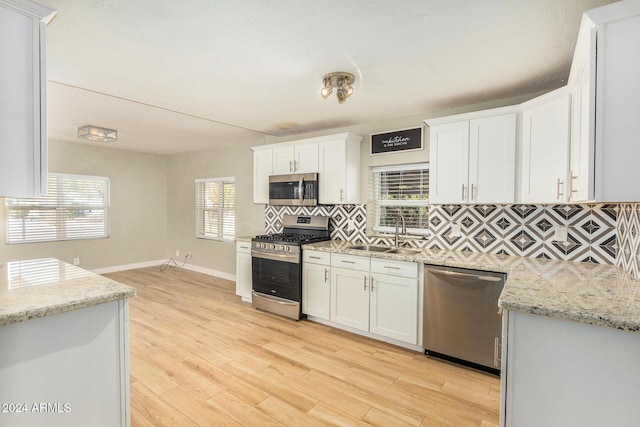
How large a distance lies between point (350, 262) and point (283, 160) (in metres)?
1.77

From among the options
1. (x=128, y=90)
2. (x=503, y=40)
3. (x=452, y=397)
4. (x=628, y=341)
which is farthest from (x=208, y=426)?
(x=503, y=40)

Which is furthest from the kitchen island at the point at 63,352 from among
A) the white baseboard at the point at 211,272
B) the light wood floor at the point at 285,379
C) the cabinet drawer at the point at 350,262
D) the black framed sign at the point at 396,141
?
the white baseboard at the point at 211,272

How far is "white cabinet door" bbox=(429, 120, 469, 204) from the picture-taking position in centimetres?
291

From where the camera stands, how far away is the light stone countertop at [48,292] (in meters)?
1.28

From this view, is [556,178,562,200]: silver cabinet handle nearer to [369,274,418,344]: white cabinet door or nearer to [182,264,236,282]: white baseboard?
[369,274,418,344]: white cabinet door

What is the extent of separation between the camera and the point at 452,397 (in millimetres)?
2283

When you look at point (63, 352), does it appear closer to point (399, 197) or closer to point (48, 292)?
point (48, 292)

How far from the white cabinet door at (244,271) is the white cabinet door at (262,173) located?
28.2 inches

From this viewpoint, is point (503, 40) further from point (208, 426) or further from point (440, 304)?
point (208, 426)

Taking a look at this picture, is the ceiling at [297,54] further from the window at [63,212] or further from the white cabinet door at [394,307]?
the window at [63,212]

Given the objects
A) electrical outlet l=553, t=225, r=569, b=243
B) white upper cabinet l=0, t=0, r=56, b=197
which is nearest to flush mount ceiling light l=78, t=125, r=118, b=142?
white upper cabinet l=0, t=0, r=56, b=197

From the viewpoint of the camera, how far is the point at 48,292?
1.50 metres

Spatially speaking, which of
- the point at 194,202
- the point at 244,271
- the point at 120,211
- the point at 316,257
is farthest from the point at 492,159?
the point at 120,211

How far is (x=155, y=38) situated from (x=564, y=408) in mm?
2962
